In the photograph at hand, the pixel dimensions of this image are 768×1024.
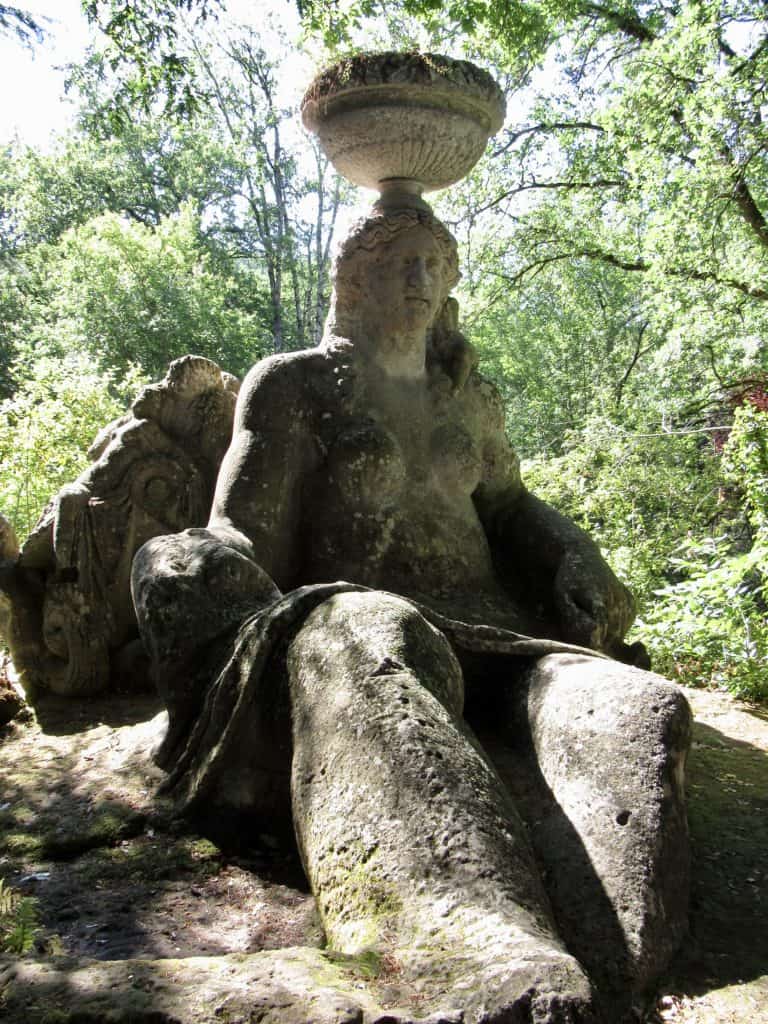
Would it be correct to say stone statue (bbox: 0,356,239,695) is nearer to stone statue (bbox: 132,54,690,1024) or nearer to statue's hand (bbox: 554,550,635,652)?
stone statue (bbox: 132,54,690,1024)

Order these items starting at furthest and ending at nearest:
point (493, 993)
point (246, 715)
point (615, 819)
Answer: point (246, 715)
point (615, 819)
point (493, 993)

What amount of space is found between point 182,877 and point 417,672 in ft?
2.34

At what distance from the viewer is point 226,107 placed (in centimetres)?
2130

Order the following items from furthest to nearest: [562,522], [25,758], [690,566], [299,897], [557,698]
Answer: [690,566] → [562,522] → [25,758] → [557,698] → [299,897]

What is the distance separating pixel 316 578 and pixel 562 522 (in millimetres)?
1009

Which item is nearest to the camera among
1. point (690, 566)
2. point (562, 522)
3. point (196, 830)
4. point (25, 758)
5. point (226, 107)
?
point (196, 830)

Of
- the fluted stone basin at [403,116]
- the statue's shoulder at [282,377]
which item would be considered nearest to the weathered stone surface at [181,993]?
the statue's shoulder at [282,377]

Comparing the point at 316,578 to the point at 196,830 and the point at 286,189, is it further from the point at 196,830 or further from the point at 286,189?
the point at 286,189

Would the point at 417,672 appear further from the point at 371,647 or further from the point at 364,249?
the point at 364,249

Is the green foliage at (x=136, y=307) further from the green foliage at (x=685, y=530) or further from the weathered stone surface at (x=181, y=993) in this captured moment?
Answer: the weathered stone surface at (x=181, y=993)

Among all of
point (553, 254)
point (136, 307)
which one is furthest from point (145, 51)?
point (136, 307)

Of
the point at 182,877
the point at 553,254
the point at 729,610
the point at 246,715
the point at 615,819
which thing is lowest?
the point at 182,877

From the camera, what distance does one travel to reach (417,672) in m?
2.02

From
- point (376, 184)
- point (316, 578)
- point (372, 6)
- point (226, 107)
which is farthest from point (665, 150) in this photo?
point (226, 107)
